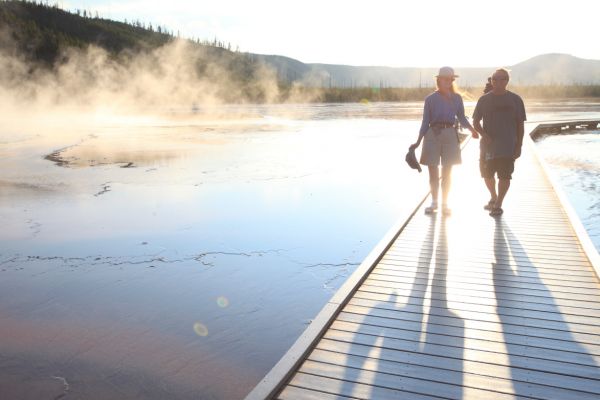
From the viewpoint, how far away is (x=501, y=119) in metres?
5.46

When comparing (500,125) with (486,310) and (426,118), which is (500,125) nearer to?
(426,118)

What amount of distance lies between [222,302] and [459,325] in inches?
111

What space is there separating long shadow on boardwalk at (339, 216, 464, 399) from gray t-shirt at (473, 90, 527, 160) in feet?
7.20

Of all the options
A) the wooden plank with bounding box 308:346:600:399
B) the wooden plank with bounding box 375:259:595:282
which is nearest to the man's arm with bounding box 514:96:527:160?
the wooden plank with bounding box 375:259:595:282

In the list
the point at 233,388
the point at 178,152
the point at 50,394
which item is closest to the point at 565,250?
the point at 233,388

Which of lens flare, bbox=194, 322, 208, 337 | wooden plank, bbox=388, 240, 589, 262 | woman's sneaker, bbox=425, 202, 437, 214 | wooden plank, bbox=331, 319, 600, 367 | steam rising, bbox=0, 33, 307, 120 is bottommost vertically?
lens flare, bbox=194, 322, 208, 337

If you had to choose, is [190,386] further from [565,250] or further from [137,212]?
[137,212]

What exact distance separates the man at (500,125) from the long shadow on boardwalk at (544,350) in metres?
1.78

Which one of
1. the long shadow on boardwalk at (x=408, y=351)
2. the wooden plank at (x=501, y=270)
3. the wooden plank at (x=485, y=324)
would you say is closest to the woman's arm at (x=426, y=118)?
the wooden plank at (x=501, y=270)

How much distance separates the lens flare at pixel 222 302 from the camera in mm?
5375

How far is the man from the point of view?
17.6 feet

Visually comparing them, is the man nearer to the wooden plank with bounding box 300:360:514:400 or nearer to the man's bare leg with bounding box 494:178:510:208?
the man's bare leg with bounding box 494:178:510:208

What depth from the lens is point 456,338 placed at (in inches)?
128

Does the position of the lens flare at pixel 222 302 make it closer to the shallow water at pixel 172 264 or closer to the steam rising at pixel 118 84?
the shallow water at pixel 172 264
